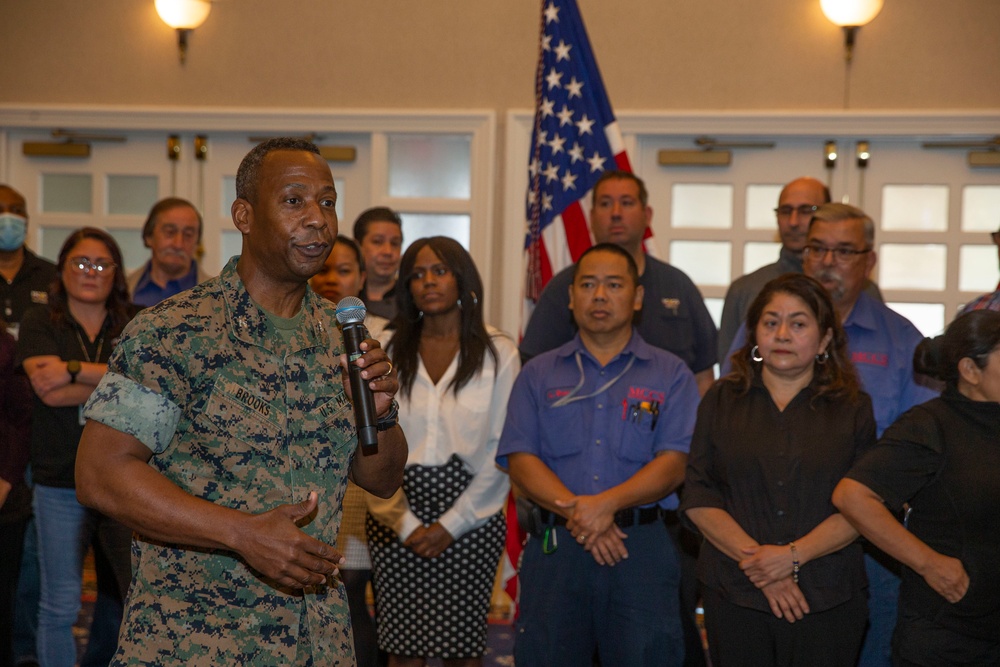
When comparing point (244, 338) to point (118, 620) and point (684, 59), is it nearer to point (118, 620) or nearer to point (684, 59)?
point (118, 620)

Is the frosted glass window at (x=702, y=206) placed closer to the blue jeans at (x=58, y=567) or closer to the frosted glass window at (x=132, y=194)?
the frosted glass window at (x=132, y=194)

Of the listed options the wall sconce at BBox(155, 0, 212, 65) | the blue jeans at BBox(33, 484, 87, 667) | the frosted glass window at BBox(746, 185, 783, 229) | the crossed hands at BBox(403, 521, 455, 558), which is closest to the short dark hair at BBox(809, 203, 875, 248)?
the crossed hands at BBox(403, 521, 455, 558)

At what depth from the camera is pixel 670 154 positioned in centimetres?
617

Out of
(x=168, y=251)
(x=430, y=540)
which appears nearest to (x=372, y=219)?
(x=168, y=251)

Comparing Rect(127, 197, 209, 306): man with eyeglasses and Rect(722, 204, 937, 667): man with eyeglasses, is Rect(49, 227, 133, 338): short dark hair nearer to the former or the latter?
Rect(127, 197, 209, 306): man with eyeglasses

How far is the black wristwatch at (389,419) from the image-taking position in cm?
194

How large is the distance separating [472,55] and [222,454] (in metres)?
4.85

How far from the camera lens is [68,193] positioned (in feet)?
22.0

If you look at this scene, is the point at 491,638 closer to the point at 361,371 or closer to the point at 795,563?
the point at 795,563

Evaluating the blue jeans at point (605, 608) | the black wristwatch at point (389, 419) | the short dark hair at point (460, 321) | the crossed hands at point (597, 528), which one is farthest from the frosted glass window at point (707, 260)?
the black wristwatch at point (389, 419)

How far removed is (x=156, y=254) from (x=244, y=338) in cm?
283

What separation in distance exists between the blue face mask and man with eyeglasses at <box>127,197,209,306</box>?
0.57 m

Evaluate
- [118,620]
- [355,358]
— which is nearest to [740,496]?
[355,358]

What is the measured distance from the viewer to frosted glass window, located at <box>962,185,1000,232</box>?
5.98m
